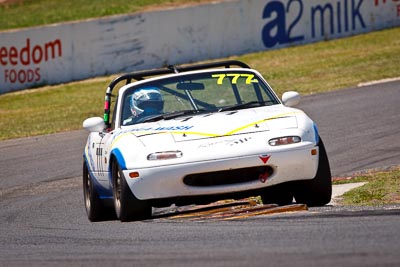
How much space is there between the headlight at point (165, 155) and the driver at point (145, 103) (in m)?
1.19

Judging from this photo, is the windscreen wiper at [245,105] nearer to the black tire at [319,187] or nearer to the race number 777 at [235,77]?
the race number 777 at [235,77]

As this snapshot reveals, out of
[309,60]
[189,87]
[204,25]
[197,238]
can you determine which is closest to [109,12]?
[204,25]

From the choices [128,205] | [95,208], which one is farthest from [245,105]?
[95,208]

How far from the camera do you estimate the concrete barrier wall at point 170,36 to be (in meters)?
27.0

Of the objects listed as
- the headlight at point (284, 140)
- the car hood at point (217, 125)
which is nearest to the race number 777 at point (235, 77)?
the car hood at point (217, 125)

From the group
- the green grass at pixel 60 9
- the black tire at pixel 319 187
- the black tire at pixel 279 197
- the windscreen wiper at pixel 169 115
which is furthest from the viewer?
the green grass at pixel 60 9

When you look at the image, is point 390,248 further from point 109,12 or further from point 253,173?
point 109,12

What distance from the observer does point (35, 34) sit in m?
26.9

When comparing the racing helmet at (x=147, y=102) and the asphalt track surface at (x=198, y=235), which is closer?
the asphalt track surface at (x=198, y=235)

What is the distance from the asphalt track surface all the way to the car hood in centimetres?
72

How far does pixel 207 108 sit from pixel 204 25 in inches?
725

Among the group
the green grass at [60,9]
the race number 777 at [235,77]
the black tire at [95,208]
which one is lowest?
the green grass at [60,9]

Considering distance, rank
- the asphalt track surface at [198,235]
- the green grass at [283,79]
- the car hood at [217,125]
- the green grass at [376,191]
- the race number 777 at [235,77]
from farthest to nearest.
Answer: the green grass at [283,79], the race number 777 at [235,77], the green grass at [376,191], the car hood at [217,125], the asphalt track surface at [198,235]

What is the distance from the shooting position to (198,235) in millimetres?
7652
